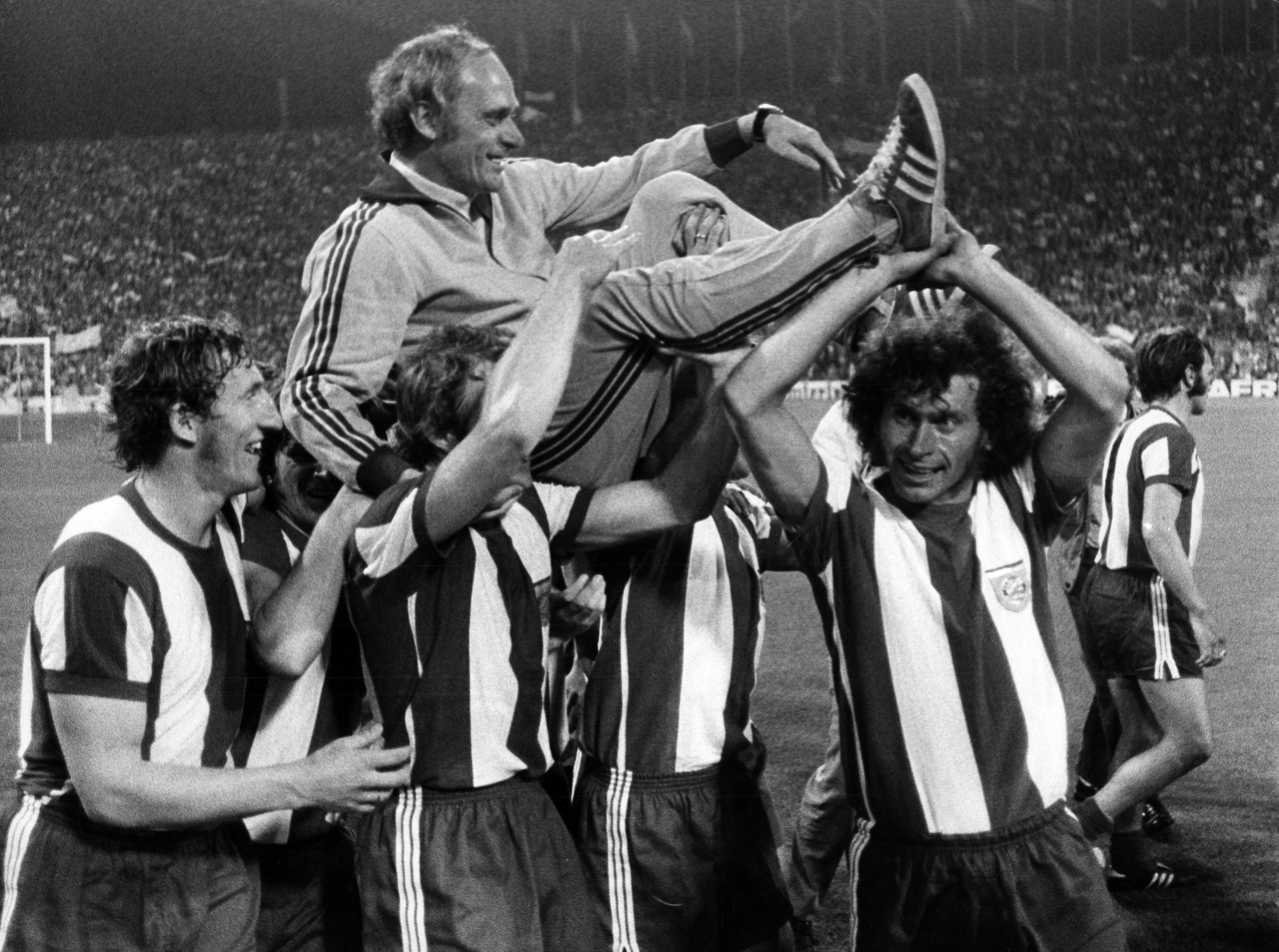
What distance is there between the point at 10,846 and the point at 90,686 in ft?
1.12

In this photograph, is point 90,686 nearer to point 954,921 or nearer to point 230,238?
point 954,921

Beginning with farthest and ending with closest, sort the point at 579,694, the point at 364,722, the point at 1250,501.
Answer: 1. the point at 1250,501
2. the point at 579,694
3. the point at 364,722

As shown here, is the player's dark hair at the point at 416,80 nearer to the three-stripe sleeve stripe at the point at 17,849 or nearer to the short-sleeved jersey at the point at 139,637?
the short-sleeved jersey at the point at 139,637

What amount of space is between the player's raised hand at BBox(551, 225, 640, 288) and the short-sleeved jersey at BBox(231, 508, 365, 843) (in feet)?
2.33

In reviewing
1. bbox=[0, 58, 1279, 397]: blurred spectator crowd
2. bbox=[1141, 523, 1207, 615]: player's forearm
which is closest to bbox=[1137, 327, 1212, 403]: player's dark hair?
bbox=[1141, 523, 1207, 615]: player's forearm

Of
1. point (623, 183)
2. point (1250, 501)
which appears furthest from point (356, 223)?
point (1250, 501)

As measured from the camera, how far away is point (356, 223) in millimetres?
2365

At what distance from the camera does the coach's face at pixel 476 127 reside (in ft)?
7.81

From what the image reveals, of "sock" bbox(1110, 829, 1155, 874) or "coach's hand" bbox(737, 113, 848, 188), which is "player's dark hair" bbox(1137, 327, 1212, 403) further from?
"coach's hand" bbox(737, 113, 848, 188)

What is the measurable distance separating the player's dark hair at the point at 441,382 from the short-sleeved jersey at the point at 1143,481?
6.77 feet

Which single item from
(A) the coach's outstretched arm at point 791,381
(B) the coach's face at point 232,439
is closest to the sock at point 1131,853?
(A) the coach's outstretched arm at point 791,381

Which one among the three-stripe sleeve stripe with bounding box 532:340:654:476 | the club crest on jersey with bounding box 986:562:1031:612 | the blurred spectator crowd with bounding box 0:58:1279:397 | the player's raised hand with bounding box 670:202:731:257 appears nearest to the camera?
the club crest on jersey with bounding box 986:562:1031:612

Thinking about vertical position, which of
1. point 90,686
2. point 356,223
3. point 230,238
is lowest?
point 90,686

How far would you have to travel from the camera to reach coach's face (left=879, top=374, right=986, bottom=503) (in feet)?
5.94
